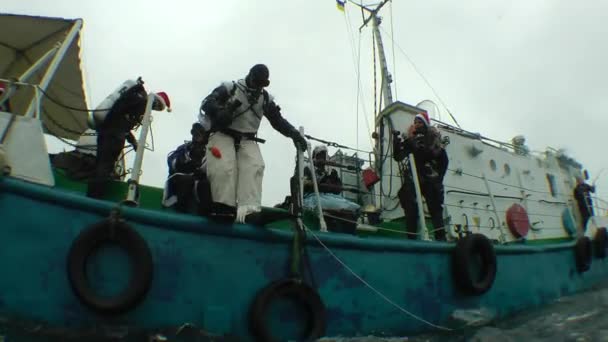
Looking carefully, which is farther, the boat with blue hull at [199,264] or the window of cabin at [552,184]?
the window of cabin at [552,184]

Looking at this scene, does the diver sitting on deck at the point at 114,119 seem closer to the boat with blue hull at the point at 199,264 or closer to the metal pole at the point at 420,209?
the boat with blue hull at the point at 199,264

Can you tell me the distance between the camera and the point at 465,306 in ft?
13.8

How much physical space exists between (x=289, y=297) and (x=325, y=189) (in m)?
1.99

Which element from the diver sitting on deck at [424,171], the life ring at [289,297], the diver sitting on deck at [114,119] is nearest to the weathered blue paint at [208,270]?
the life ring at [289,297]

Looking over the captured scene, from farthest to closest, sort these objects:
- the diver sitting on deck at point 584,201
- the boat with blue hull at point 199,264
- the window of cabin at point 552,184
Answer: the window of cabin at point 552,184
the diver sitting on deck at point 584,201
the boat with blue hull at point 199,264

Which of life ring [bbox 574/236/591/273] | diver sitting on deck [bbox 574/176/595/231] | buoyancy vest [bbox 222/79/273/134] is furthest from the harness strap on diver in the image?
diver sitting on deck [bbox 574/176/595/231]

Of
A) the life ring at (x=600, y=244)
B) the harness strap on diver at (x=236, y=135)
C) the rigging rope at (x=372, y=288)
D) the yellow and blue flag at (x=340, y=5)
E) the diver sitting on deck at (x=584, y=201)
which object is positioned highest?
the yellow and blue flag at (x=340, y=5)

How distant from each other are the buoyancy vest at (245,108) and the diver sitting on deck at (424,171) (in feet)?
6.82

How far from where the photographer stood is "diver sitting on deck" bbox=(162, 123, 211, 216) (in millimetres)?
3062

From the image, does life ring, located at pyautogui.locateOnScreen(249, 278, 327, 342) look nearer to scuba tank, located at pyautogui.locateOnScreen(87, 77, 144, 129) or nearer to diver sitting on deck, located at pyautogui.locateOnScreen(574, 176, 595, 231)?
scuba tank, located at pyautogui.locateOnScreen(87, 77, 144, 129)

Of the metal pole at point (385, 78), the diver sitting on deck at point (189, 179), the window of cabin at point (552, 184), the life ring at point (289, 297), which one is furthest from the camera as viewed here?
the window of cabin at point (552, 184)

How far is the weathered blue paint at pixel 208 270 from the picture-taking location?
245 cm

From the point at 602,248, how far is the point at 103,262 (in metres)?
8.11

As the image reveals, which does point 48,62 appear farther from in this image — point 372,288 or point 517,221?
point 517,221
